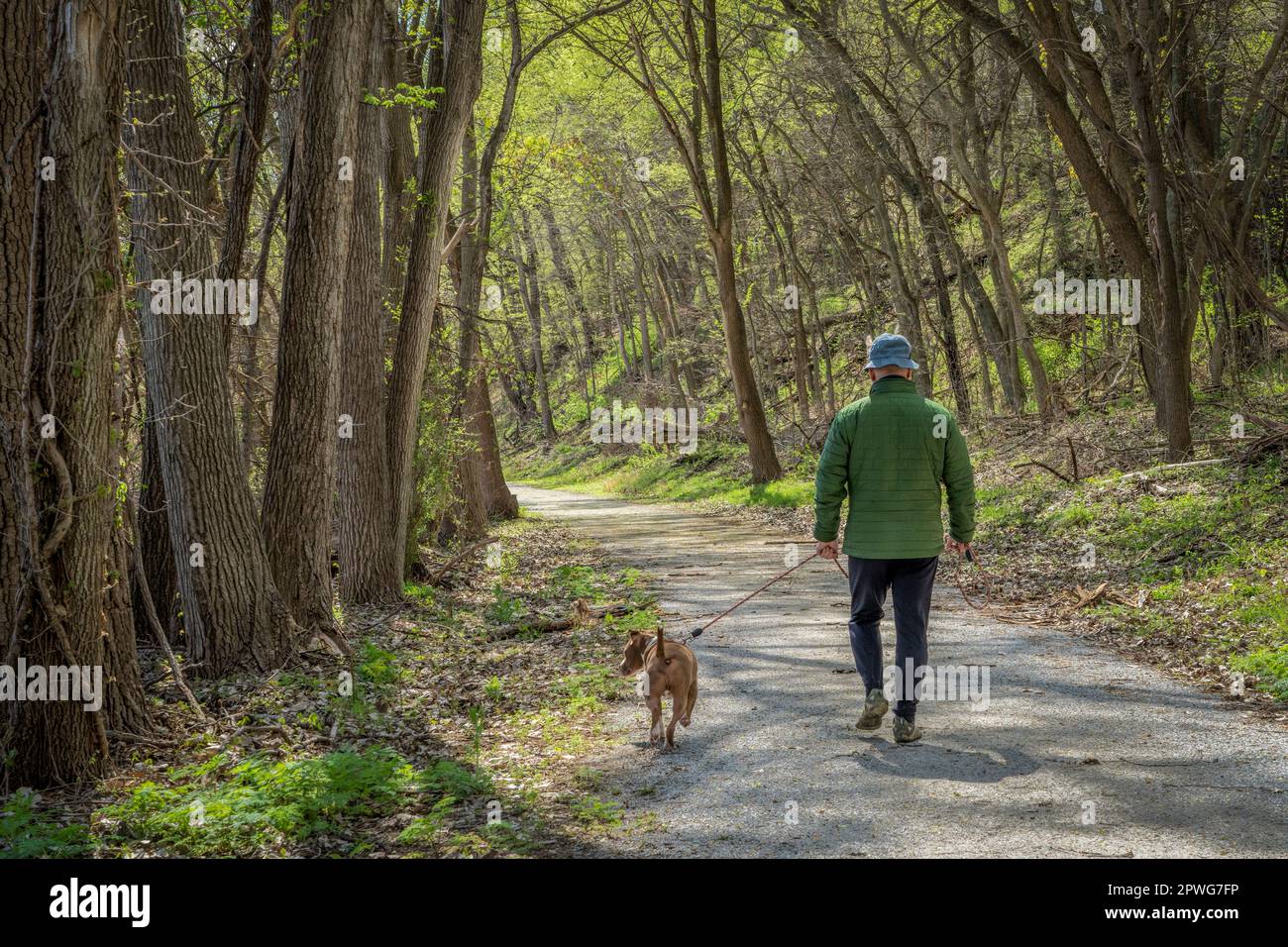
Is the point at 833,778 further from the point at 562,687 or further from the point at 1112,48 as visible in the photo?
the point at 1112,48

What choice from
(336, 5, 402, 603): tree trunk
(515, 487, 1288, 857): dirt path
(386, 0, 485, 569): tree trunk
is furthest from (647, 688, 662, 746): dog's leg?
(386, 0, 485, 569): tree trunk

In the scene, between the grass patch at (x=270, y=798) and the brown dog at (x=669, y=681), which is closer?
the grass patch at (x=270, y=798)

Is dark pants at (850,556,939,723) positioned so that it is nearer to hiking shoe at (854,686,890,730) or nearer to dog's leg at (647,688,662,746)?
hiking shoe at (854,686,890,730)

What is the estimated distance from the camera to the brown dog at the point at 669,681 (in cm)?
675

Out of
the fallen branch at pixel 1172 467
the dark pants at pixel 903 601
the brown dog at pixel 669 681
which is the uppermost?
the fallen branch at pixel 1172 467

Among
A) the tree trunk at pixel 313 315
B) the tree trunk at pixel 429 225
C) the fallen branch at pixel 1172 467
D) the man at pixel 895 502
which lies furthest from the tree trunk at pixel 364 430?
the fallen branch at pixel 1172 467

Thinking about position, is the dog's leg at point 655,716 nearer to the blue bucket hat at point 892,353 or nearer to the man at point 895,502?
the man at point 895,502

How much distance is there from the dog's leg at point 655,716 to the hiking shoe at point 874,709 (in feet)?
4.26

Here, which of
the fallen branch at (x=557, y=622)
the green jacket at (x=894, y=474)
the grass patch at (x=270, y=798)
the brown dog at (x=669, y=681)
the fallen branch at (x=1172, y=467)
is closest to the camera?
the grass patch at (x=270, y=798)

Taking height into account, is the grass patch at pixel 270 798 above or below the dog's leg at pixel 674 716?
below

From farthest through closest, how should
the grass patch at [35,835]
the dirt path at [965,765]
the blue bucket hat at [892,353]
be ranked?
1. the blue bucket hat at [892,353]
2. the grass patch at [35,835]
3. the dirt path at [965,765]

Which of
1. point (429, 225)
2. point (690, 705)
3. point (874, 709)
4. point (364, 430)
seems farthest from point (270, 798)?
point (429, 225)

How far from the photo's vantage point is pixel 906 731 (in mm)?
6492

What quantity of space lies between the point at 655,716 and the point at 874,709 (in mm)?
1409
